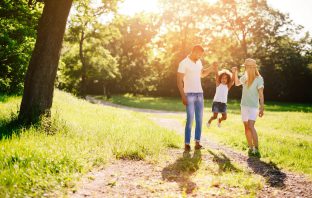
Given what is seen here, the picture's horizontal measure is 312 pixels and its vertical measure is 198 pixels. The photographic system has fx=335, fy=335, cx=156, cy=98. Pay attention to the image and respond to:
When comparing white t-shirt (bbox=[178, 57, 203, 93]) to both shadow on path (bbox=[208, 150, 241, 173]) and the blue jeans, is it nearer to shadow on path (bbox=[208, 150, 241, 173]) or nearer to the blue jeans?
the blue jeans

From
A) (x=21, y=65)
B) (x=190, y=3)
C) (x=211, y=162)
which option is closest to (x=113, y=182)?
(x=211, y=162)

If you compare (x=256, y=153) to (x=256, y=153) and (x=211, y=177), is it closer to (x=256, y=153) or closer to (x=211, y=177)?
(x=256, y=153)

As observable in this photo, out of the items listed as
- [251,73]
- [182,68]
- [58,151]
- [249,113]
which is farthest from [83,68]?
[58,151]

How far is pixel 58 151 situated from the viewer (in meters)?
6.17

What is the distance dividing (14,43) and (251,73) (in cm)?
1244

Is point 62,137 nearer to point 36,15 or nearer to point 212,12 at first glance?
point 36,15

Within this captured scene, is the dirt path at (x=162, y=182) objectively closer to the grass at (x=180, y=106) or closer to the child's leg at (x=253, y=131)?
the child's leg at (x=253, y=131)

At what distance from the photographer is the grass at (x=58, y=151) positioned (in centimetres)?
491

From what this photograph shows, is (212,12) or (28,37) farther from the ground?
(212,12)

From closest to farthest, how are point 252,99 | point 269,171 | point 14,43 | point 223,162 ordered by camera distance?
1. point 269,171
2. point 223,162
3. point 252,99
4. point 14,43

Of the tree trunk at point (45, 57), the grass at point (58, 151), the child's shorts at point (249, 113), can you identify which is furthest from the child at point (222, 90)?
the tree trunk at point (45, 57)

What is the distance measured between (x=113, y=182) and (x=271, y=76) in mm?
46471

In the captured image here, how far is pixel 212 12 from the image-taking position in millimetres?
49156

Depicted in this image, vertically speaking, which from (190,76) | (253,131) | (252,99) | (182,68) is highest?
(182,68)
